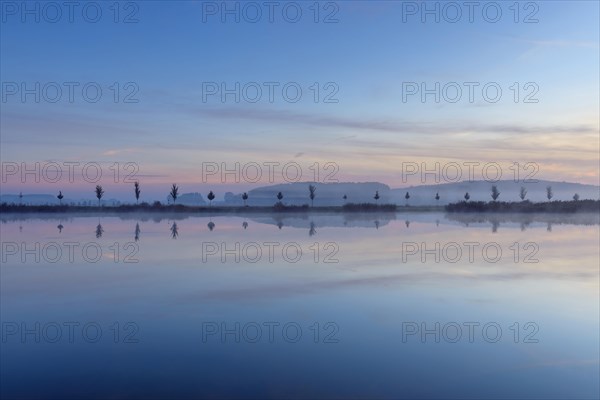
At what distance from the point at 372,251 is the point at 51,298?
12269mm

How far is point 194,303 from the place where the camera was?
37.7 feet

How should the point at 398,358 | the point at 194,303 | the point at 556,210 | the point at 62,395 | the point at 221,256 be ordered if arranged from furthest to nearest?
the point at 556,210 < the point at 221,256 < the point at 194,303 < the point at 398,358 < the point at 62,395

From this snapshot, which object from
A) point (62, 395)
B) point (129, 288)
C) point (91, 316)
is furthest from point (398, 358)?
point (129, 288)

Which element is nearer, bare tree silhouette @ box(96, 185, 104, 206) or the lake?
the lake

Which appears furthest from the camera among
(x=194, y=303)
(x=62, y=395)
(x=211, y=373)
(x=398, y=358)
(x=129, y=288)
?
(x=129, y=288)

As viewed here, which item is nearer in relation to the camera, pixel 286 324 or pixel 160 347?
pixel 160 347

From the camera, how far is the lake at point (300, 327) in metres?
7.05

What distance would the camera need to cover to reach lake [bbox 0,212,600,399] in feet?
23.1

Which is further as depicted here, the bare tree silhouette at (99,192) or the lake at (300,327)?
the bare tree silhouette at (99,192)

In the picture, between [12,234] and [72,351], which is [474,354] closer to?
[72,351]

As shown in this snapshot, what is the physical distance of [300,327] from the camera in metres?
9.66

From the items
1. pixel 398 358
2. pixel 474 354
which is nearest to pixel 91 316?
pixel 398 358

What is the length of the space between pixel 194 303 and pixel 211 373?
4.30 metres

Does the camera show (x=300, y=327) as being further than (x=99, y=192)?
No
